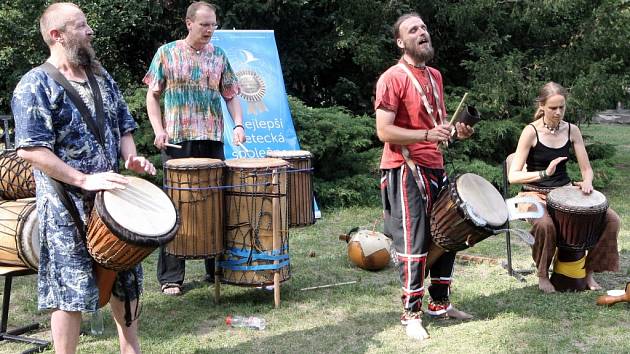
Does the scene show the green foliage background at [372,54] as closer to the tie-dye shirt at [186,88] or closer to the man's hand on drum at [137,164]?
the tie-dye shirt at [186,88]

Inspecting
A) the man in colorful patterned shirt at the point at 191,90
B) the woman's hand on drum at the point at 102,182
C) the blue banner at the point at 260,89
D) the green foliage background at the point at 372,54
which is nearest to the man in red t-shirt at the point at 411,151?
the man in colorful patterned shirt at the point at 191,90

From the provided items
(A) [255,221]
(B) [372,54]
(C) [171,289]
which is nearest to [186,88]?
(A) [255,221]

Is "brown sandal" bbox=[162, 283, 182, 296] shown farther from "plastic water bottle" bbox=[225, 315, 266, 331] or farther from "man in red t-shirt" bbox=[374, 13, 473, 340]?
"man in red t-shirt" bbox=[374, 13, 473, 340]

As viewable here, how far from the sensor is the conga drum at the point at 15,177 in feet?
14.4

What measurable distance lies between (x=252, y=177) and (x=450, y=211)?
1.38 m

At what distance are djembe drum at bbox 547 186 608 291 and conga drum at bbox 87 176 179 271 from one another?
9.74 feet

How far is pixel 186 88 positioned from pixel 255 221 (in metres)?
1.11

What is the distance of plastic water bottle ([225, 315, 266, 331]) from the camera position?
453cm

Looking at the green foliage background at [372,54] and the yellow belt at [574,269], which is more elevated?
the green foliage background at [372,54]

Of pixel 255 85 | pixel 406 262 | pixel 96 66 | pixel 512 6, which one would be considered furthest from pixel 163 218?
pixel 512 6

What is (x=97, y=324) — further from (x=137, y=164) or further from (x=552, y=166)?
(x=552, y=166)

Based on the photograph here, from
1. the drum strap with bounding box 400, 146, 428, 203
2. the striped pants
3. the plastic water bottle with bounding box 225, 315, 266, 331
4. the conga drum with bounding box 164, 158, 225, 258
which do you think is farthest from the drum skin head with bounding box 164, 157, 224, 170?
the drum strap with bounding box 400, 146, 428, 203

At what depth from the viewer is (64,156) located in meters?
3.25

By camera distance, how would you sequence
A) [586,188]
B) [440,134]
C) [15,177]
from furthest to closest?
[586,188], [15,177], [440,134]
